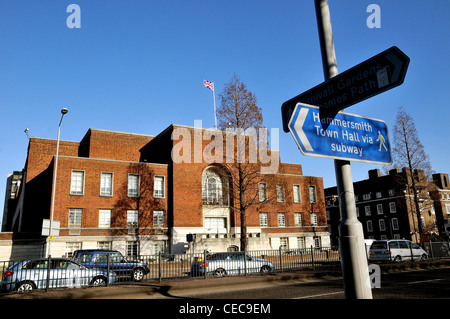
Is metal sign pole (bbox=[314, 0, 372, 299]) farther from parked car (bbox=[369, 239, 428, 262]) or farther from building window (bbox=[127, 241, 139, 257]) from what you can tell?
building window (bbox=[127, 241, 139, 257])

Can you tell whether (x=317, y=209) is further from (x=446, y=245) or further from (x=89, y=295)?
(x=89, y=295)

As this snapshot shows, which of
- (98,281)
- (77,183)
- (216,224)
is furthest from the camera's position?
(216,224)

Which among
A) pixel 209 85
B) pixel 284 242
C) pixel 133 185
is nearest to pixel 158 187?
pixel 133 185

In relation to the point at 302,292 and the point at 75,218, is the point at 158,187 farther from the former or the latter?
the point at 302,292

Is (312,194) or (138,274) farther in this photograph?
(312,194)

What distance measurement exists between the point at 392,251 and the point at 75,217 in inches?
1156

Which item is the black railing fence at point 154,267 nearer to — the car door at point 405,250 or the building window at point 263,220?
the car door at point 405,250

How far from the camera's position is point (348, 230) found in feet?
9.64

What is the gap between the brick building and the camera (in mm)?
34312

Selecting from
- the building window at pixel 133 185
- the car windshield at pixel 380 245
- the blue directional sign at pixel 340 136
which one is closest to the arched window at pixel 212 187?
the building window at pixel 133 185

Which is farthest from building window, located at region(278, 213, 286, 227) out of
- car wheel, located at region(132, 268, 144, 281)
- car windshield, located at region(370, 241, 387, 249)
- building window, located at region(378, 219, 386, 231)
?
building window, located at region(378, 219, 386, 231)

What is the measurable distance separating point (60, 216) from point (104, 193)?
4815 mm

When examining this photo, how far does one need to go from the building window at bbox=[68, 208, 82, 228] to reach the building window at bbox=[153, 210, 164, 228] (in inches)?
313

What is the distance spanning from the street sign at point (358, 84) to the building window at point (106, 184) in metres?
35.4
